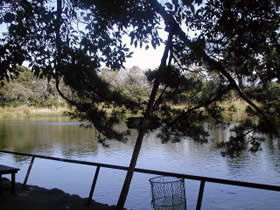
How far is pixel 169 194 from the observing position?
3.36 meters

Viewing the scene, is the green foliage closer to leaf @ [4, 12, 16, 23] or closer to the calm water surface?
leaf @ [4, 12, 16, 23]

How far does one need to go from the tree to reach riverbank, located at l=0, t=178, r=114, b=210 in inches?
36.7

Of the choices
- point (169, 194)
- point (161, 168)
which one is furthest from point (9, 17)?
point (161, 168)

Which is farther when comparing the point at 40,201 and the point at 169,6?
the point at 40,201

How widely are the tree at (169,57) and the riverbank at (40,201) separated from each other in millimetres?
932

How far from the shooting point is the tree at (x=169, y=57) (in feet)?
10.3

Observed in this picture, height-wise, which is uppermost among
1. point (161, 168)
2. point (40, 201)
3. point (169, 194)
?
point (169, 194)

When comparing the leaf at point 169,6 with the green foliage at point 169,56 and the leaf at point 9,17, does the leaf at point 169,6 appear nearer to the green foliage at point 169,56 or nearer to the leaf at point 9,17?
the green foliage at point 169,56

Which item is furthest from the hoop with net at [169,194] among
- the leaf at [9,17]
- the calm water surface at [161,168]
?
the leaf at [9,17]

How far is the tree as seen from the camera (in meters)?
3.15

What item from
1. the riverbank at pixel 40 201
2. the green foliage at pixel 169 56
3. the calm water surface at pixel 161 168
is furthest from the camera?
the calm water surface at pixel 161 168

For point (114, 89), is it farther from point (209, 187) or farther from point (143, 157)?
point (143, 157)

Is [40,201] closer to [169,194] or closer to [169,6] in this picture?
[169,194]

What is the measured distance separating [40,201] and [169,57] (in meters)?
2.53
